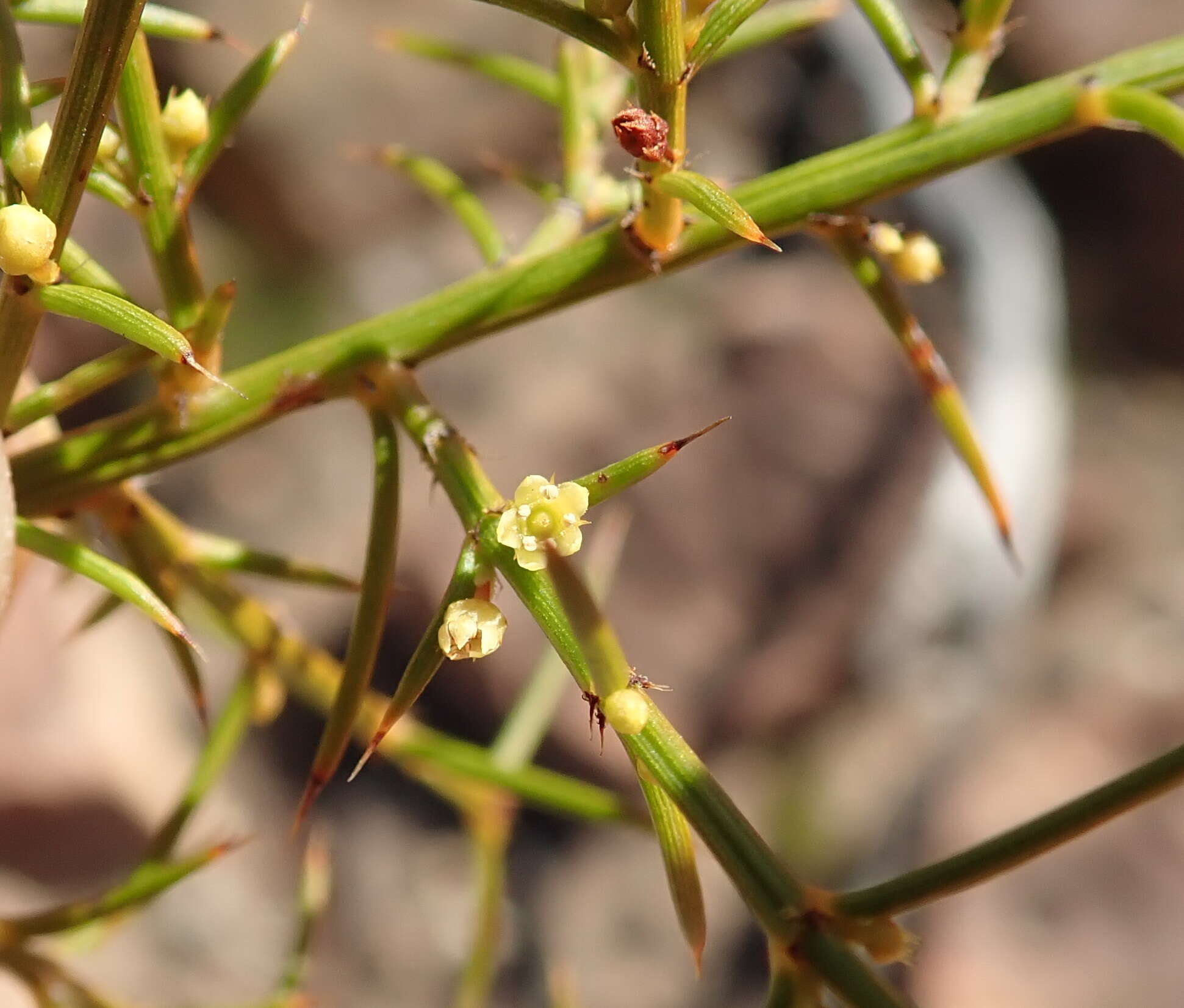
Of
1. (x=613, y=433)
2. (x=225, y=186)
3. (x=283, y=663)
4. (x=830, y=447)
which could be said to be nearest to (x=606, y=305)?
(x=613, y=433)

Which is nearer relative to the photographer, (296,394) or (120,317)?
(120,317)

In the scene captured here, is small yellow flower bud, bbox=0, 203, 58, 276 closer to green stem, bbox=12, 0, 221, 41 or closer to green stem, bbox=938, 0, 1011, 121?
green stem, bbox=12, 0, 221, 41

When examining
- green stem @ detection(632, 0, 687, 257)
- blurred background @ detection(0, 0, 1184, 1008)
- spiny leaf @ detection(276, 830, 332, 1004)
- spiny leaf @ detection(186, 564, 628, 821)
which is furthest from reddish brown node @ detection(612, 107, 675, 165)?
blurred background @ detection(0, 0, 1184, 1008)

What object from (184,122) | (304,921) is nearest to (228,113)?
(184,122)

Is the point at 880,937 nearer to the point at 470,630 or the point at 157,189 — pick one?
the point at 470,630

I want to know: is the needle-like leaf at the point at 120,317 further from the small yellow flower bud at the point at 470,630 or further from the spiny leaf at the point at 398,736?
the spiny leaf at the point at 398,736

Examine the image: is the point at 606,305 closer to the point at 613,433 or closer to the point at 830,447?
the point at 613,433
